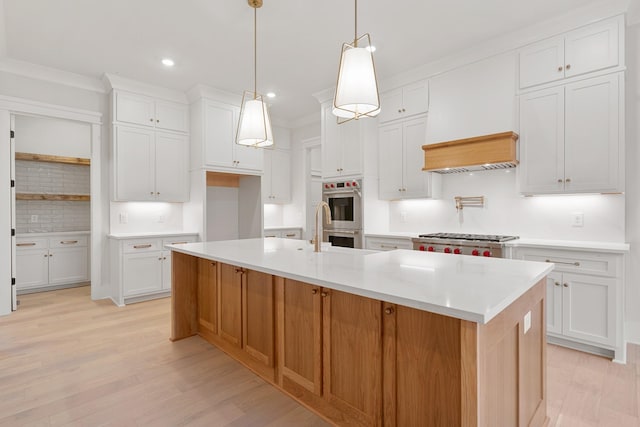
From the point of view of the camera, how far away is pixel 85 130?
545cm

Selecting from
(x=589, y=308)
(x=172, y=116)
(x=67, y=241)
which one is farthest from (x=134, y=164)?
(x=589, y=308)

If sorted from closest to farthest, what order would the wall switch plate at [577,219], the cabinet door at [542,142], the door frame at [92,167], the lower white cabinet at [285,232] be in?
the cabinet door at [542,142] < the wall switch plate at [577,219] < the door frame at [92,167] < the lower white cabinet at [285,232]

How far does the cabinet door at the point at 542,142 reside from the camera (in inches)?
117

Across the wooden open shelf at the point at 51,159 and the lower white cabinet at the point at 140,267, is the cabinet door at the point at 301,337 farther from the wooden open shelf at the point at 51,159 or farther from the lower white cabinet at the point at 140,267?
the wooden open shelf at the point at 51,159

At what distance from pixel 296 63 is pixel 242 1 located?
124 centimetres

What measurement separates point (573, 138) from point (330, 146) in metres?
2.79

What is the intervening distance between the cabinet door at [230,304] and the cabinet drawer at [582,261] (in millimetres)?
2514

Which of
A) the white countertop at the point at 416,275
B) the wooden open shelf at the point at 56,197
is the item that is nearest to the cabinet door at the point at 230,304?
the white countertop at the point at 416,275

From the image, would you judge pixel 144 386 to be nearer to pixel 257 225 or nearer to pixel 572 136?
pixel 257 225

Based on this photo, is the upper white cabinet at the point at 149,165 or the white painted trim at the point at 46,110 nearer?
the white painted trim at the point at 46,110

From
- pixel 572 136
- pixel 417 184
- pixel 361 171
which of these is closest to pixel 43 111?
pixel 361 171

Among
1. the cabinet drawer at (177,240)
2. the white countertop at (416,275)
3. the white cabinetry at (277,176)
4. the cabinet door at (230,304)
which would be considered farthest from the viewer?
the white cabinetry at (277,176)

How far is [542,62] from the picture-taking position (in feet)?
10.1

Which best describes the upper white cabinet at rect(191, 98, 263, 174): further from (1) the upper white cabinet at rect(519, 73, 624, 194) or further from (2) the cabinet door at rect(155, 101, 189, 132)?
(1) the upper white cabinet at rect(519, 73, 624, 194)
